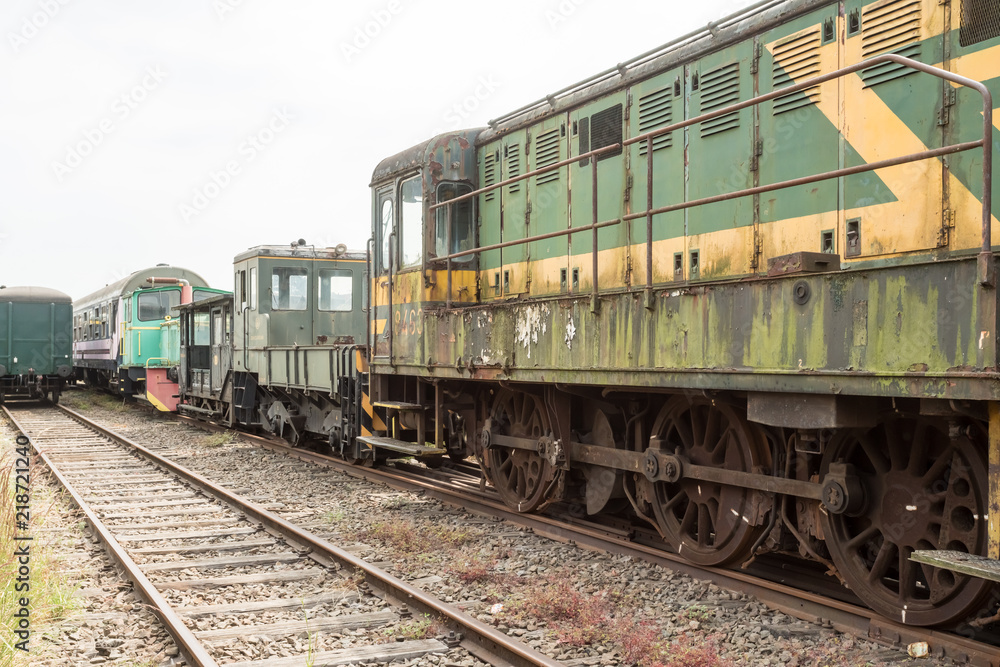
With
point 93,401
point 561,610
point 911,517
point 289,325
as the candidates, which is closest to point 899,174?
point 911,517

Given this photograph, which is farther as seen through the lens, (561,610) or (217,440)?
(217,440)

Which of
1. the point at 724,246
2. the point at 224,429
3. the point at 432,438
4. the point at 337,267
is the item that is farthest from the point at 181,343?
the point at 724,246

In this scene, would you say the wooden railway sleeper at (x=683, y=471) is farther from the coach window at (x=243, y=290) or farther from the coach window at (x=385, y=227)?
the coach window at (x=243, y=290)

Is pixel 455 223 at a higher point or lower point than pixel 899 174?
higher

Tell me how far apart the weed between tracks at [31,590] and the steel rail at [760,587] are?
144 inches

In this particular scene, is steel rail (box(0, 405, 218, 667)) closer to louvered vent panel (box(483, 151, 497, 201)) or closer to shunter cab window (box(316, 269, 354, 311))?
louvered vent panel (box(483, 151, 497, 201))

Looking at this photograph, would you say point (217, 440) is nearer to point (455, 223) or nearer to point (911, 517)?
point (455, 223)

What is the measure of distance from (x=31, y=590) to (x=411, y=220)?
490 cm

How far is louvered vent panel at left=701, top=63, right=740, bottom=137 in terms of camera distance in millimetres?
5965

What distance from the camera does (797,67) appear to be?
5.52m

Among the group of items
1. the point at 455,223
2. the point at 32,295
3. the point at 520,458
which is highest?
the point at 32,295

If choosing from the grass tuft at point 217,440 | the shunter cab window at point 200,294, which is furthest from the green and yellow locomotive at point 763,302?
the shunter cab window at point 200,294

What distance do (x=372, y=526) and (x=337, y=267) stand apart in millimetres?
9330

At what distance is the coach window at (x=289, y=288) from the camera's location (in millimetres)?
15156
